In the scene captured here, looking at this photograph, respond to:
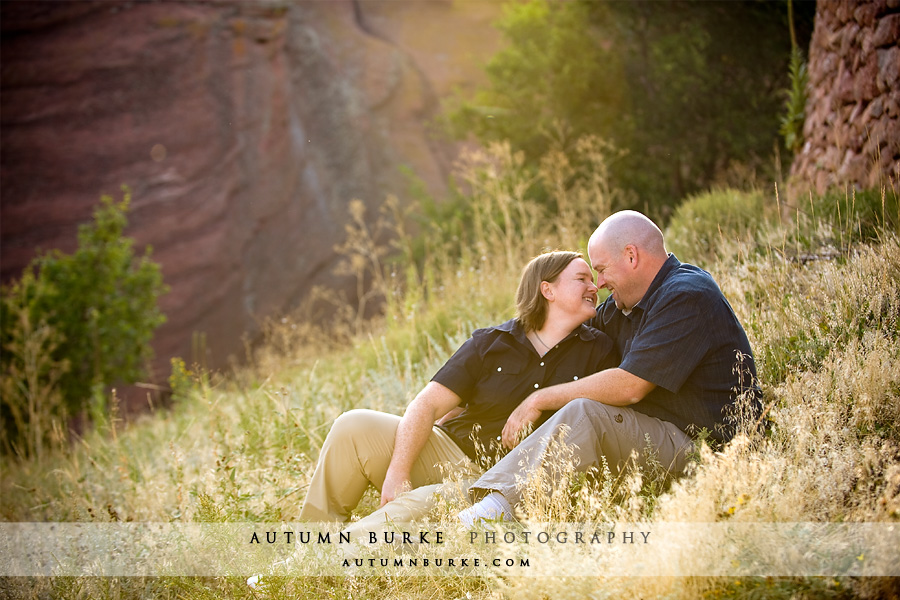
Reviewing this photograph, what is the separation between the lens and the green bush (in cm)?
831

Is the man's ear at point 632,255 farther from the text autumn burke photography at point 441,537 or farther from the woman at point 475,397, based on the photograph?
the text autumn burke photography at point 441,537

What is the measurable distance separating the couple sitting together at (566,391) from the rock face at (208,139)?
13079 mm

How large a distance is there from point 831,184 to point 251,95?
14825 millimetres

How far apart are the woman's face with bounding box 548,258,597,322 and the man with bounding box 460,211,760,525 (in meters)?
0.28

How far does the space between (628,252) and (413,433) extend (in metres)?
1.18

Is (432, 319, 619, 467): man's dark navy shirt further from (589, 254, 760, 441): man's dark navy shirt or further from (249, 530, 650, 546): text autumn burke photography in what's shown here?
(249, 530, 650, 546): text autumn burke photography

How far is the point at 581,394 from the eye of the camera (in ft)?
9.07

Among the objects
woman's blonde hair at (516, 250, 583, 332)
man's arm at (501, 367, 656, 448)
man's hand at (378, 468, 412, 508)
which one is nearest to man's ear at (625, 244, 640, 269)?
woman's blonde hair at (516, 250, 583, 332)

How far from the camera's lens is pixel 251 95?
17.3 m

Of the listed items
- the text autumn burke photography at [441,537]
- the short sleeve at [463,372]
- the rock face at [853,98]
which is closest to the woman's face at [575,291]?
the short sleeve at [463,372]

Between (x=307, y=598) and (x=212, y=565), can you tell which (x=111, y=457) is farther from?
(x=307, y=598)

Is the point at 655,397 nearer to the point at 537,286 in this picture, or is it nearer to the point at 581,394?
the point at 581,394

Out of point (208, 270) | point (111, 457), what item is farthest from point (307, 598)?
point (208, 270)

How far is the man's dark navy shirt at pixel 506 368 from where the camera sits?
308 centimetres
